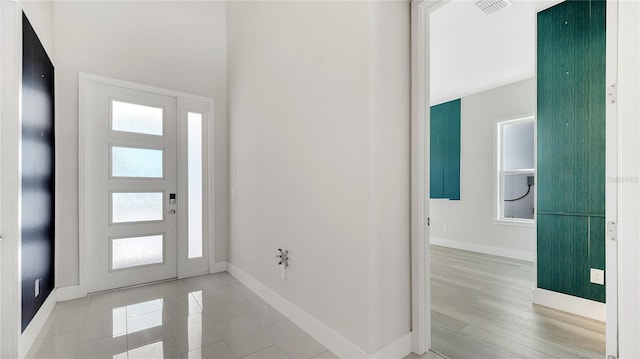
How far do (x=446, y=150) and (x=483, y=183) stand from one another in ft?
3.19

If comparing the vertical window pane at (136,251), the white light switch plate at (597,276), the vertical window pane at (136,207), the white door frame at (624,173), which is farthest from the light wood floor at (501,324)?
the vertical window pane at (136,207)

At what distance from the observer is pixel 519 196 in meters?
5.04

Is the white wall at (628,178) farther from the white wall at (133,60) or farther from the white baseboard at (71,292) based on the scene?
the white baseboard at (71,292)

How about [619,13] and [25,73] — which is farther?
[25,73]

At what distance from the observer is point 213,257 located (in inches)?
154

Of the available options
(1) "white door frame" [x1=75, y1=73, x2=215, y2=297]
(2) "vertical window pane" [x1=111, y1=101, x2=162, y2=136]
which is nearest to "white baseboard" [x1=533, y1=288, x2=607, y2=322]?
(1) "white door frame" [x1=75, y1=73, x2=215, y2=297]

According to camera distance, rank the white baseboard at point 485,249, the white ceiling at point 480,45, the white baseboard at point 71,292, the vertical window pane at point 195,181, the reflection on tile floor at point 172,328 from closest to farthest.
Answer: the reflection on tile floor at point 172,328
the white baseboard at point 71,292
the white ceiling at point 480,45
the vertical window pane at point 195,181
the white baseboard at point 485,249

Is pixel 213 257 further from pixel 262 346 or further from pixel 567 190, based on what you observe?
pixel 567 190

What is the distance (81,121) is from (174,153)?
952 mm

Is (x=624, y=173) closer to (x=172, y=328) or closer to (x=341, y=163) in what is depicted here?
(x=341, y=163)

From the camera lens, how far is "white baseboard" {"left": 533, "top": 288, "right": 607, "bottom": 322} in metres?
2.60

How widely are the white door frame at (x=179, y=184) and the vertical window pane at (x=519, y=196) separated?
490cm

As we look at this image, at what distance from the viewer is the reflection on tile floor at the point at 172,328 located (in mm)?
2082

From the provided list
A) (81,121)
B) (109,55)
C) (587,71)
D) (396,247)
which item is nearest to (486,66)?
(587,71)
